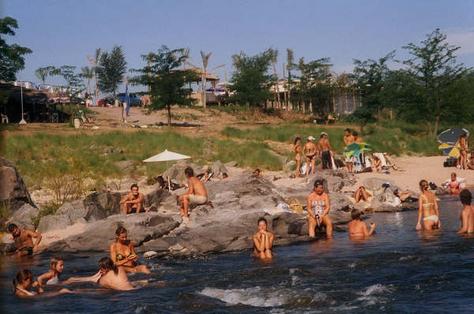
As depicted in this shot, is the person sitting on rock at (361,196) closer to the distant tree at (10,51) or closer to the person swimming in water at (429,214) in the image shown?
the person swimming in water at (429,214)

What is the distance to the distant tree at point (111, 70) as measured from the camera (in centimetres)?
7575

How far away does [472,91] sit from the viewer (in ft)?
148

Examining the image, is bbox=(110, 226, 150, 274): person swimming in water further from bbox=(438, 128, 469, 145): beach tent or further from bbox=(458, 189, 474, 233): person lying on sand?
bbox=(438, 128, 469, 145): beach tent

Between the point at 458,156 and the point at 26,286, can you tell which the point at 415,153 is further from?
the point at 26,286

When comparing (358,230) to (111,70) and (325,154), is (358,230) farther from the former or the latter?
(111,70)

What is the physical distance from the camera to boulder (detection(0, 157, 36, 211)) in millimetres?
18172

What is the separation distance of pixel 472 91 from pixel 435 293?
124 feet

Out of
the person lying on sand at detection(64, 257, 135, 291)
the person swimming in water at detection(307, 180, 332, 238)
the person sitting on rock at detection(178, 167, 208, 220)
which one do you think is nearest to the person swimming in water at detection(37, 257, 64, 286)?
the person lying on sand at detection(64, 257, 135, 291)

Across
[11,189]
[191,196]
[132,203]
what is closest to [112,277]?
[191,196]

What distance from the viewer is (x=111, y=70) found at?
7569 cm

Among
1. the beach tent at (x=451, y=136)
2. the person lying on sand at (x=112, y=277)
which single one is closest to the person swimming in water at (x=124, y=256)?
the person lying on sand at (x=112, y=277)

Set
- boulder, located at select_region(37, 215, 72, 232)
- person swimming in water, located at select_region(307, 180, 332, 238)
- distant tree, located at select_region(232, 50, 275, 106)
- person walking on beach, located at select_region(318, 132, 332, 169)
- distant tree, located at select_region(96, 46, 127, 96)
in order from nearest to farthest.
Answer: person swimming in water, located at select_region(307, 180, 332, 238) → boulder, located at select_region(37, 215, 72, 232) → person walking on beach, located at select_region(318, 132, 332, 169) → distant tree, located at select_region(232, 50, 275, 106) → distant tree, located at select_region(96, 46, 127, 96)

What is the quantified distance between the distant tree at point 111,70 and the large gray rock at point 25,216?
2304 inches

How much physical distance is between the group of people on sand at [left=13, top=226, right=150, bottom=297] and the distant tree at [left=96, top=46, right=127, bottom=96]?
212 feet
